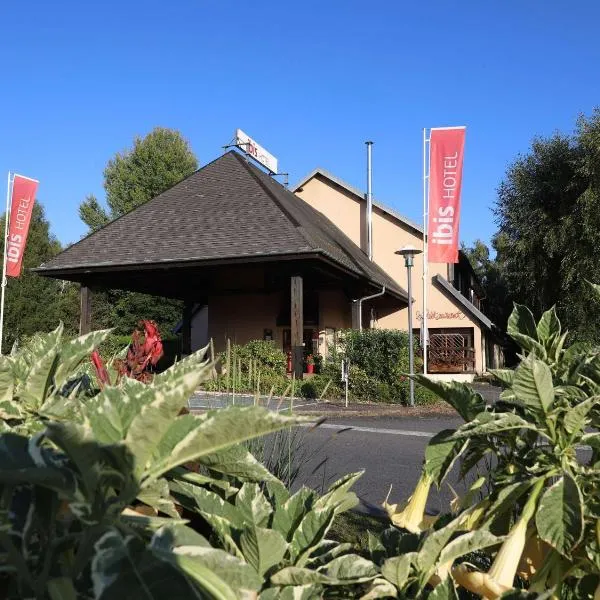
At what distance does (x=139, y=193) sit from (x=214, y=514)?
43.7m

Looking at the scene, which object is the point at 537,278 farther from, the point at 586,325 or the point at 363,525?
the point at 363,525

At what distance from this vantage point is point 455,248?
1928 centimetres

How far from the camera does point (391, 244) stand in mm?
24734

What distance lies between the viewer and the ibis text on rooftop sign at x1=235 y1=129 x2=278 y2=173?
23.9 m

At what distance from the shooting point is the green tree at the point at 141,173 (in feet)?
140

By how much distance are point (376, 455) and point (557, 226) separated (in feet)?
61.0

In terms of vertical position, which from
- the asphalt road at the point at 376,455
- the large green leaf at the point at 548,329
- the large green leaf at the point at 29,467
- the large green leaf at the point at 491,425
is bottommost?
the asphalt road at the point at 376,455

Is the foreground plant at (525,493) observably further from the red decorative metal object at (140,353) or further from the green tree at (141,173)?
the green tree at (141,173)

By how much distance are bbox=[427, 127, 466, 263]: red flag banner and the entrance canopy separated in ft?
7.96

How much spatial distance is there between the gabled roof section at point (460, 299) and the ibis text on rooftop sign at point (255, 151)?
8614 mm

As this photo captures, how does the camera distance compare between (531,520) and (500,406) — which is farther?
(500,406)

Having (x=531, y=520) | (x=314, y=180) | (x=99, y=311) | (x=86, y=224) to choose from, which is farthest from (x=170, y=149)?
(x=531, y=520)

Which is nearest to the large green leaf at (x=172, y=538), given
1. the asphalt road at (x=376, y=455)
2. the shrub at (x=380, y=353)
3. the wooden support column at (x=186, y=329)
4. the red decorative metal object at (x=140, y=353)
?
the red decorative metal object at (x=140, y=353)

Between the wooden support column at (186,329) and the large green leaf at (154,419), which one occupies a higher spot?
the wooden support column at (186,329)
